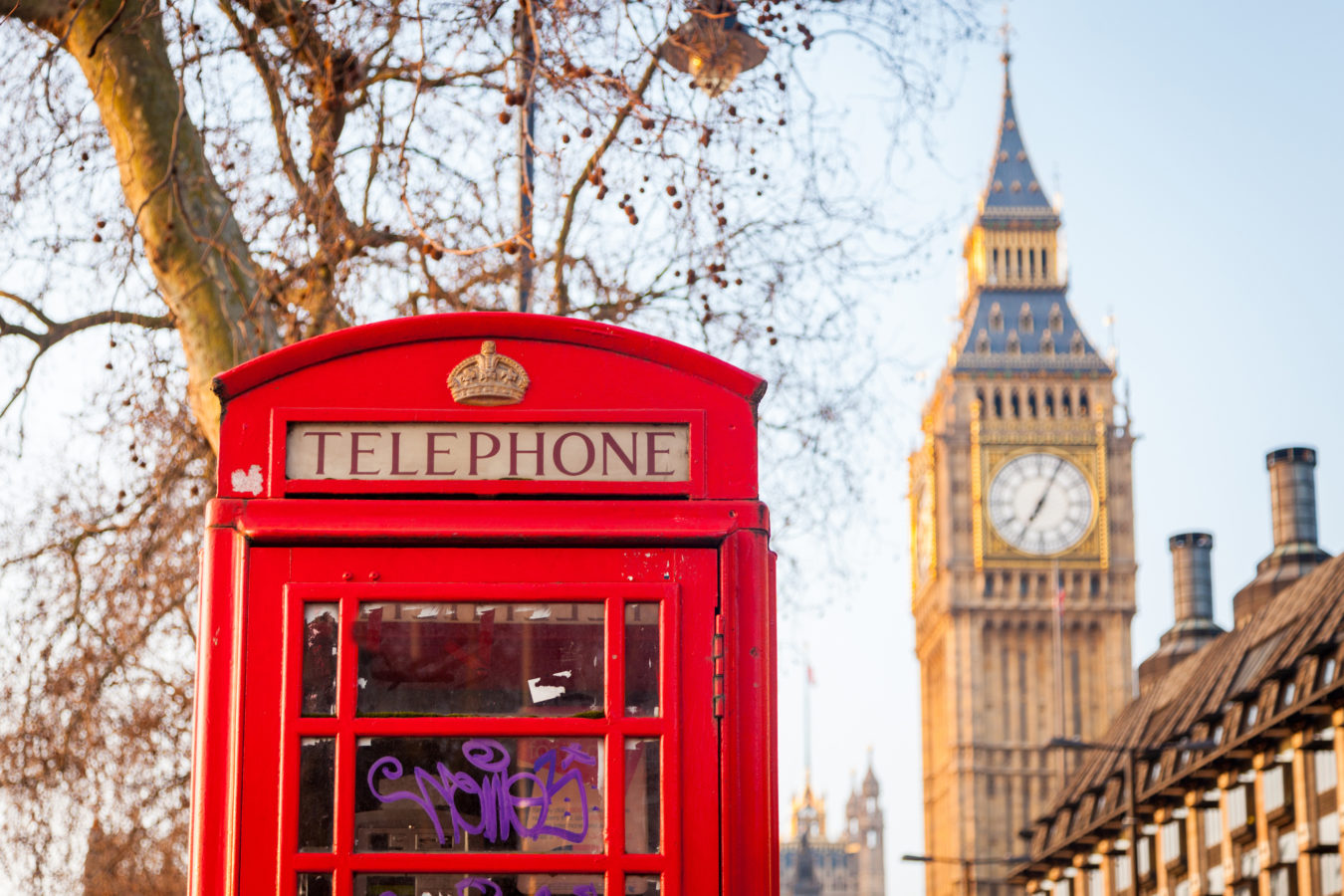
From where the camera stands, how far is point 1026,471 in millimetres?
78125

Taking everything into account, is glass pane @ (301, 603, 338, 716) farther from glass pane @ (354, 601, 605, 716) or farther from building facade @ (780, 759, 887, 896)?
building facade @ (780, 759, 887, 896)

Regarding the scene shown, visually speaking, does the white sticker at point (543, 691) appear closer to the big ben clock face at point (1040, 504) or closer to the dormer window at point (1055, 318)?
the big ben clock face at point (1040, 504)

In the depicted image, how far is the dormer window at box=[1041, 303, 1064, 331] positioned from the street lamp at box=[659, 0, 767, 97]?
72.9 meters

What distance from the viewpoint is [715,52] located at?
9.33m

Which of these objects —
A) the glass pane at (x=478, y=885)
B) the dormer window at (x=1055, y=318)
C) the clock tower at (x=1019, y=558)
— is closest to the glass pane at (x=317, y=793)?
the glass pane at (x=478, y=885)

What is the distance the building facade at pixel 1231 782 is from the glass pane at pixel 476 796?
76.5ft

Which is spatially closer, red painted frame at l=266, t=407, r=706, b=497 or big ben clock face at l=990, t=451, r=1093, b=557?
red painted frame at l=266, t=407, r=706, b=497

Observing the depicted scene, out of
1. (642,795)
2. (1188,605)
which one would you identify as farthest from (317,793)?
(1188,605)

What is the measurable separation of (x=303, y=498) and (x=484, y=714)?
651 mm

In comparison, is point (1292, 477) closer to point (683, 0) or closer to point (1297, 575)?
point (1297, 575)

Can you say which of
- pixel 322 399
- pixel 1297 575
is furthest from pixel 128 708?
pixel 1297 575

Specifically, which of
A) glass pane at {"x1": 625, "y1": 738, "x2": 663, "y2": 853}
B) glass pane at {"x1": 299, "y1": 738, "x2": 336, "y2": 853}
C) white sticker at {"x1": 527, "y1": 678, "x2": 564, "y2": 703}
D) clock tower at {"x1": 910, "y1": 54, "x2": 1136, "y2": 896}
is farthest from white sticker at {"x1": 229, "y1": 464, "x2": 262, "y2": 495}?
clock tower at {"x1": 910, "y1": 54, "x2": 1136, "y2": 896}

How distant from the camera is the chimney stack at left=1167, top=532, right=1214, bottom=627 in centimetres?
6794

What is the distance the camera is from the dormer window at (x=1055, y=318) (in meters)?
81.1
